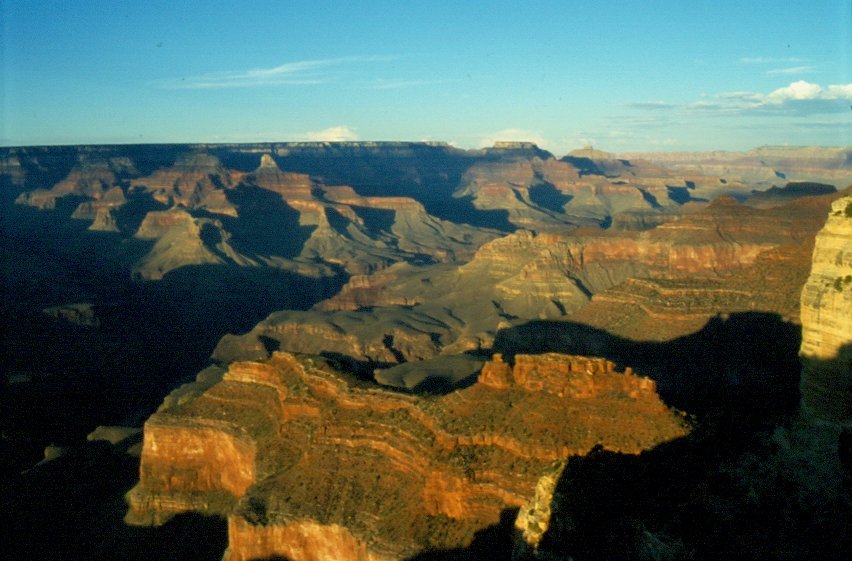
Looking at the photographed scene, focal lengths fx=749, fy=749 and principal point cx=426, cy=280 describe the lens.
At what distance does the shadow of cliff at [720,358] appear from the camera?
58.0 meters

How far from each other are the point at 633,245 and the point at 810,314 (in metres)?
109

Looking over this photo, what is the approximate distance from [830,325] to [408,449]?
20.1m

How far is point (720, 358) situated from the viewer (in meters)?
64.9

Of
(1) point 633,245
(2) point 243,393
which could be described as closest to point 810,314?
(2) point 243,393

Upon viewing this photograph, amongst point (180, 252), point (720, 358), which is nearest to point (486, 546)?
point (720, 358)

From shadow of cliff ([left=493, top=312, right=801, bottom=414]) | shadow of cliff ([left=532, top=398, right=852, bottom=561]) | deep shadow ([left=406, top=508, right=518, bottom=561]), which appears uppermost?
shadow of cliff ([left=532, top=398, right=852, bottom=561])

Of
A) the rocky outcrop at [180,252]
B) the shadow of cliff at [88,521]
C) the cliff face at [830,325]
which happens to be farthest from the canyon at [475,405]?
the rocky outcrop at [180,252]

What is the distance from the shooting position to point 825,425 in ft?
74.2

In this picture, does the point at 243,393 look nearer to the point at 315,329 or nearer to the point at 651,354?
the point at 651,354

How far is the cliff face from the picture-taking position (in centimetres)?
2303

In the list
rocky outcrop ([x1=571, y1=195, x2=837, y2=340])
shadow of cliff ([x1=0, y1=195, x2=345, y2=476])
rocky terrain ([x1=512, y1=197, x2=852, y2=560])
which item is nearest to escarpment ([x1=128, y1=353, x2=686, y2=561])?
rocky terrain ([x1=512, y1=197, x2=852, y2=560])

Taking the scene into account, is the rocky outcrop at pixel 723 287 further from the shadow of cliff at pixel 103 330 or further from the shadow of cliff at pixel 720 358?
the shadow of cliff at pixel 103 330

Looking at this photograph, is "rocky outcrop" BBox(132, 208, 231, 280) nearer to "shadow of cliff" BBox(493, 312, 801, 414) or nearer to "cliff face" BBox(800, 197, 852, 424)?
"shadow of cliff" BBox(493, 312, 801, 414)

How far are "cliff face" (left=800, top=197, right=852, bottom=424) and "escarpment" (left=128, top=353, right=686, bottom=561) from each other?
8864mm
